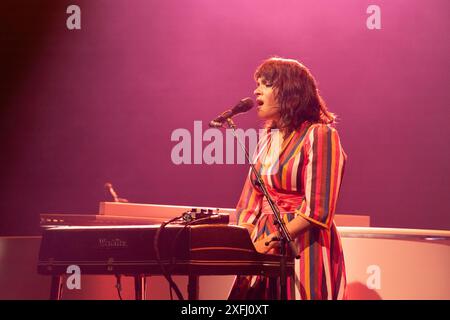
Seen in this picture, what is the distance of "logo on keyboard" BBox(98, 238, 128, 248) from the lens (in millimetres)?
2613

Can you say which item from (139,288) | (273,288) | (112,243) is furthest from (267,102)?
(139,288)

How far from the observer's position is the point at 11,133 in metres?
5.41

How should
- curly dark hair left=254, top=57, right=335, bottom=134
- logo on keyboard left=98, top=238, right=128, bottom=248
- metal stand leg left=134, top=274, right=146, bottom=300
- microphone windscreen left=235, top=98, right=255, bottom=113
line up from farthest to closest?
metal stand leg left=134, top=274, right=146, bottom=300 < curly dark hair left=254, top=57, right=335, bottom=134 < microphone windscreen left=235, top=98, right=255, bottom=113 < logo on keyboard left=98, top=238, right=128, bottom=248

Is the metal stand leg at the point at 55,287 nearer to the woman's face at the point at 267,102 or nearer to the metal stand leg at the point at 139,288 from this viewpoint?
the metal stand leg at the point at 139,288

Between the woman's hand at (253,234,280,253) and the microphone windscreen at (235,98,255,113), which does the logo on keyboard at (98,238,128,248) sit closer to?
the woman's hand at (253,234,280,253)

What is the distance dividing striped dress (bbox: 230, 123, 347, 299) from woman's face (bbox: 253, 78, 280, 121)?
15 cm

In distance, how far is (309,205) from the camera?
8.82 feet

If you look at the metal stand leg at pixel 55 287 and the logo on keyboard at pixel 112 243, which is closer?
the logo on keyboard at pixel 112 243

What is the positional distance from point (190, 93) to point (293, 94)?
2.87m

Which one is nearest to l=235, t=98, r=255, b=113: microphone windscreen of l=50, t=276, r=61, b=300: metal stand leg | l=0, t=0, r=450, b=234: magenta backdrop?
l=50, t=276, r=61, b=300: metal stand leg

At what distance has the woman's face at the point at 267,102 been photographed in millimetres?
2988

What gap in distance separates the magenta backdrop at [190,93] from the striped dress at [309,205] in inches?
112

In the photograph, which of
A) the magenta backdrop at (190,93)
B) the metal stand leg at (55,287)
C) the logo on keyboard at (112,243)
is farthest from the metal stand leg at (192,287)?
the magenta backdrop at (190,93)
